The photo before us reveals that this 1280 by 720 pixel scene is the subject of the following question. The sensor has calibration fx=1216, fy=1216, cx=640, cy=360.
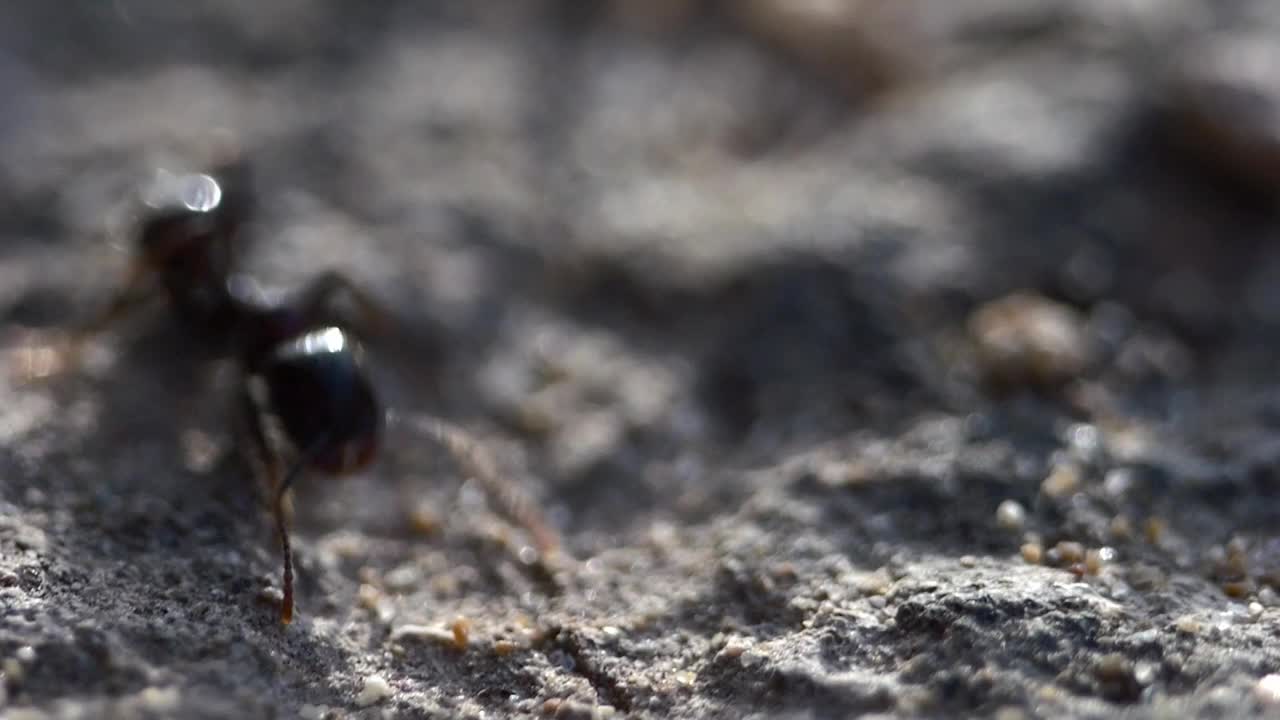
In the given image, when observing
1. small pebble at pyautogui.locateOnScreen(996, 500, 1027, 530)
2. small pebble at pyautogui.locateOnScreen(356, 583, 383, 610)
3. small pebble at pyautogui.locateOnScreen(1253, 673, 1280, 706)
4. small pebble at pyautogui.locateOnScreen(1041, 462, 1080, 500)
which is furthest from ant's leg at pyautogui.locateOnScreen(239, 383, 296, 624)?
small pebble at pyautogui.locateOnScreen(1253, 673, 1280, 706)

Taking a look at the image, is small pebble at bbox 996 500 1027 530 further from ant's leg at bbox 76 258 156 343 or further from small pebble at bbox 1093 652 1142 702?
ant's leg at bbox 76 258 156 343

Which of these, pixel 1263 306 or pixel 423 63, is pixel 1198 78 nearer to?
pixel 1263 306

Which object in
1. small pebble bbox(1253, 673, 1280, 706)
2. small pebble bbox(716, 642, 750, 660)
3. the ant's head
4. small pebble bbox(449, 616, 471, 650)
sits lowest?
small pebble bbox(1253, 673, 1280, 706)

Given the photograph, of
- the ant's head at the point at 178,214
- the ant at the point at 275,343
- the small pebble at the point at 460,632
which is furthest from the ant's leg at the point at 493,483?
the ant's head at the point at 178,214

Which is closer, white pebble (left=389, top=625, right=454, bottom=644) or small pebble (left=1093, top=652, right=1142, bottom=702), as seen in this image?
small pebble (left=1093, top=652, right=1142, bottom=702)

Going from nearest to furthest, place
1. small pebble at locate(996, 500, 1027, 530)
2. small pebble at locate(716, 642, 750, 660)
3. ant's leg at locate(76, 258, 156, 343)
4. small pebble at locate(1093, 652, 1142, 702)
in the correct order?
small pebble at locate(1093, 652, 1142, 702), small pebble at locate(716, 642, 750, 660), small pebble at locate(996, 500, 1027, 530), ant's leg at locate(76, 258, 156, 343)

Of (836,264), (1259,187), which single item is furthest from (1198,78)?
(836,264)

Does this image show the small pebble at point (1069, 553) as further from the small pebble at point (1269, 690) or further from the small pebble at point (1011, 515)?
the small pebble at point (1269, 690)

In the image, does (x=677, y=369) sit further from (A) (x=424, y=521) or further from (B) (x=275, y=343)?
(B) (x=275, y=343)

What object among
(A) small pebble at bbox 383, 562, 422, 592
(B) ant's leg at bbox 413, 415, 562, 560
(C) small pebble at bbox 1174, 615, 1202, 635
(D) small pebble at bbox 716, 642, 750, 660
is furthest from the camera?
(B) ant's leg at bbox 413, 415, 562, 560
